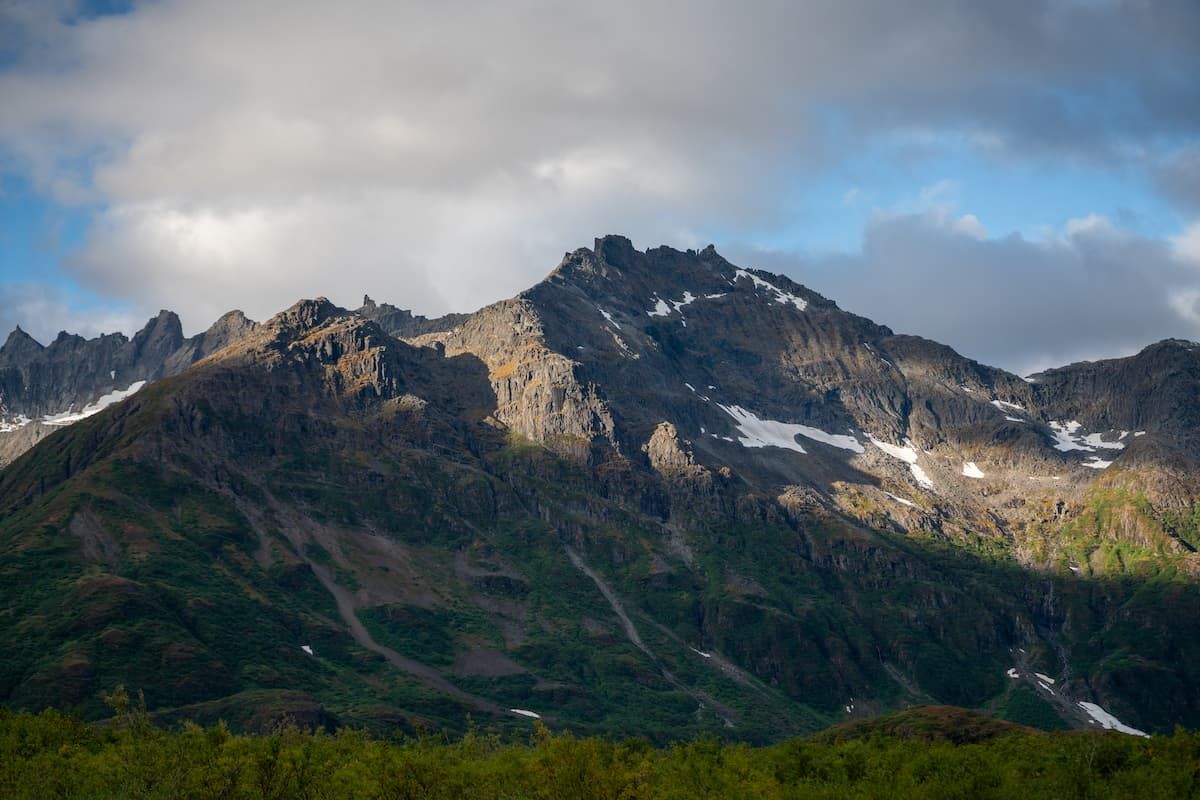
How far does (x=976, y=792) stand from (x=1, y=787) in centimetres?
11808

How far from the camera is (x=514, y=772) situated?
560 ft

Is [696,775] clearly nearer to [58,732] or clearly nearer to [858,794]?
[858,794]

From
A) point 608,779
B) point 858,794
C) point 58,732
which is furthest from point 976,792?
point 58,732

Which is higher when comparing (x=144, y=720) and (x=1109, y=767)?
(x=144, y=720)

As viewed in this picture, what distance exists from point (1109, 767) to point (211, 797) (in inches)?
4887

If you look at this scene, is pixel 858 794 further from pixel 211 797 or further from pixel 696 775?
pixel 211 797

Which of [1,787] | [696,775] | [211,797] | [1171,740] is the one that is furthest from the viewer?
[1171,740]

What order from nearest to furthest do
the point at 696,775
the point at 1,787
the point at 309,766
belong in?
the point at 1,787, the point at 309,766, the point at 696,775

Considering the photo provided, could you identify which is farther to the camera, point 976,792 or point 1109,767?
point 1109,767

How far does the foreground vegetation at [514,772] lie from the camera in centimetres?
14775

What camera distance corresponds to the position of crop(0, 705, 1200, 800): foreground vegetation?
14775 centimetres

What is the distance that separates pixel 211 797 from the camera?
140 metres

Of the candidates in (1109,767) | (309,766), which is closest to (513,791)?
(309,766)

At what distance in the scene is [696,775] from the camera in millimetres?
175125
